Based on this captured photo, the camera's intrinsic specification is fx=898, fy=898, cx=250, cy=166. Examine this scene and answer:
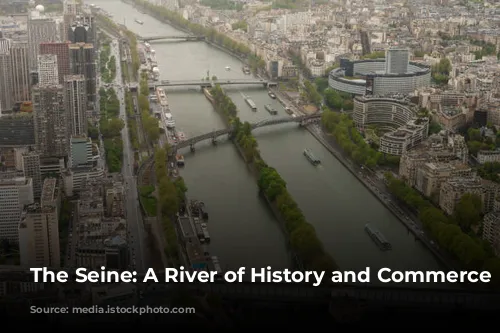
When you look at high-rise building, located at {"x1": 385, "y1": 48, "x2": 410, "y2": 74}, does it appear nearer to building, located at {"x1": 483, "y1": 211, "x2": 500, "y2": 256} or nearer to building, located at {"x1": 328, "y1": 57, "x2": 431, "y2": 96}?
building, located at {"x1": 328, "y1": 57, "x2": 431, "y2": 96}

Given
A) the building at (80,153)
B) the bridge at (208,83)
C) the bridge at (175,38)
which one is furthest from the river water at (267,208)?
the bridge at (175,38)

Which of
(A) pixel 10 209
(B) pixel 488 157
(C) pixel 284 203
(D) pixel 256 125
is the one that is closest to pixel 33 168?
(A) pixel 10 209

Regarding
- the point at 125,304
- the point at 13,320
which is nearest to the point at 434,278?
the point at 125,304

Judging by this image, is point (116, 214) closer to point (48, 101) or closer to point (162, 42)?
point (48, 101)

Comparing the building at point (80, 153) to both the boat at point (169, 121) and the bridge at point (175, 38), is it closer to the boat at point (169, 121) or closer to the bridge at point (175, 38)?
the boat at point (169, 121)

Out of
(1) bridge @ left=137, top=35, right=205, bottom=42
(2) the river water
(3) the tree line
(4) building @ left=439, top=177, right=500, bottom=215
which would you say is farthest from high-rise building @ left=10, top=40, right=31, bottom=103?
(4) building @ left=439, top=177, right=500, bottom=215
